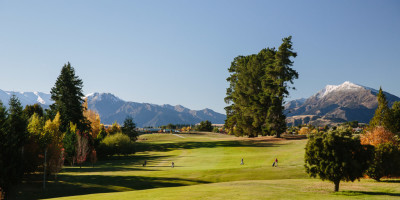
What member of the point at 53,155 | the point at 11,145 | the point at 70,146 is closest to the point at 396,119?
the point at 53,155

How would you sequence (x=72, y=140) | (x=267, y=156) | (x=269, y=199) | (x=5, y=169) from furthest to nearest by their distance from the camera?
(x=72, y=140), (x=267, y=156), (x=5, y=169), (x=269, y=199)

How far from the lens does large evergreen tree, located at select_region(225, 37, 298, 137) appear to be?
8194cm

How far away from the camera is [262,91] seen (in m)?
92.5

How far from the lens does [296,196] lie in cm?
2452

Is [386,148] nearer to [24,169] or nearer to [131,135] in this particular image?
[24,169]

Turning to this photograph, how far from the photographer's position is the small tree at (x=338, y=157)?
1059 inches

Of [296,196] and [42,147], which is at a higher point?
[42,147]

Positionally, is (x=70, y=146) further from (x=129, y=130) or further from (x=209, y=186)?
(x=209, y=186)

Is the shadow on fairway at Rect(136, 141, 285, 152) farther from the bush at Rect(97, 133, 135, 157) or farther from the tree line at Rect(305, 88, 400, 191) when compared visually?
the tree line at Rect(305, 88, 400, 191)

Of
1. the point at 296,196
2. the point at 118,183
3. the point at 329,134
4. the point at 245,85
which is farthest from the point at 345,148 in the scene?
the point at 245,85

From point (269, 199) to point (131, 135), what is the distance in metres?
87.5

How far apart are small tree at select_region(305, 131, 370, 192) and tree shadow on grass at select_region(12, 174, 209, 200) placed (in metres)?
17.0

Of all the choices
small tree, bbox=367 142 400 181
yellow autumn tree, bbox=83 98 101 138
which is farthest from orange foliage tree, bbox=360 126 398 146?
yellow autumn tree, bbox=83 98 101 138

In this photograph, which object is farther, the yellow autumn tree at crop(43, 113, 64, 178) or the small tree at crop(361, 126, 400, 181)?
the yellow autumn tree at crop(43, 113, 64, 178)
